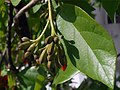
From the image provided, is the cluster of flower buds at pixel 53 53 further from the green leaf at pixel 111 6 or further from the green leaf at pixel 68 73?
the green leaf at pixel 111 6

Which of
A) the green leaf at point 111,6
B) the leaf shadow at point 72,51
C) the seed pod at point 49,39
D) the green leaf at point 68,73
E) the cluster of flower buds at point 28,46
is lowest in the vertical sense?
the green leaf at point 68,73

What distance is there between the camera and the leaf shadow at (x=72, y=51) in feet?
1.94

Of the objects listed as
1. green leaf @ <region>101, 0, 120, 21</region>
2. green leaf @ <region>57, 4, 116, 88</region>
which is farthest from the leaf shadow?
green leaf @ <region>101, 0, 120, 21</region>

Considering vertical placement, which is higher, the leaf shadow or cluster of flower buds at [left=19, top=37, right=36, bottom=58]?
cluster of flower buds at [left=19, top=37, right=36, bottom=58]

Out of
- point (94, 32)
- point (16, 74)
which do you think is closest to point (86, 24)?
point (94, 32)

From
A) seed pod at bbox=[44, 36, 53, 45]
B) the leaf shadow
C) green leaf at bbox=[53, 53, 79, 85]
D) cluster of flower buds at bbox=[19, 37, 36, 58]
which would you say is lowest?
green leaf at bbox=[53, 53, 79, 85]

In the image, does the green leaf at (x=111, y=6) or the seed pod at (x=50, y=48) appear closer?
the seed pod at (x=50, y=48)

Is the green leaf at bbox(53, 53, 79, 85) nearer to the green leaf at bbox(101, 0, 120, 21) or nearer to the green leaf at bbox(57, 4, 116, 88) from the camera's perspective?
the green leaf at bbox(57, 4, 116, 88)

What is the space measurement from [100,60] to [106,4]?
0.14 m

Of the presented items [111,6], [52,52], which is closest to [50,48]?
[52,52]

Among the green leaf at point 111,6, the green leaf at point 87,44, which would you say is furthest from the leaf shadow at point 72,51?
the green leaf at point 111,6

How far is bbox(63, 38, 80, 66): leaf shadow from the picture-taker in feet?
1.94

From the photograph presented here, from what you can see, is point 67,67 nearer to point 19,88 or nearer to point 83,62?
point 83,62

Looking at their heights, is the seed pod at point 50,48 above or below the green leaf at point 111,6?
below
